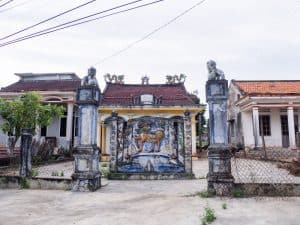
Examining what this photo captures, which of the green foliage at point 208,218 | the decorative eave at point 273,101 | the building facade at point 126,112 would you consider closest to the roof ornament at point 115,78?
the building facade at point 126,112

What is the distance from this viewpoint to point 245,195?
7047 mm

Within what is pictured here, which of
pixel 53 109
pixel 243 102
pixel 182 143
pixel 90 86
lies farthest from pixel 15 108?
pixel 243 102

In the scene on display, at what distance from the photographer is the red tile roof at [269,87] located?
21686mm

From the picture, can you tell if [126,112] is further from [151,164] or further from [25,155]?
[25,155]

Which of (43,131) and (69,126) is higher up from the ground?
(69,126)

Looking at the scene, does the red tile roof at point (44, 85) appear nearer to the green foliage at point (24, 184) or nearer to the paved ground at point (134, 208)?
the green foliage at point (24, 184)

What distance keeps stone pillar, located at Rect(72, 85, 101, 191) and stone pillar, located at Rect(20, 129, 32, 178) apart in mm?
1741

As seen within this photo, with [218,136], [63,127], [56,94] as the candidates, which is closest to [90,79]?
[218,136]

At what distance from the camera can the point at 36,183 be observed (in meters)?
8.51

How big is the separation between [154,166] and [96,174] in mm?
2674

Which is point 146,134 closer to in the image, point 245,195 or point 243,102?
point 245,195

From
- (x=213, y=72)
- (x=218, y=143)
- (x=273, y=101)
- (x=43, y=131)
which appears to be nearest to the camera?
(x=218, y=143)

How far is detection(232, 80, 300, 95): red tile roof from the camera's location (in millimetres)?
21686

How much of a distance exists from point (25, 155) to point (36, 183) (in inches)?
42.9
